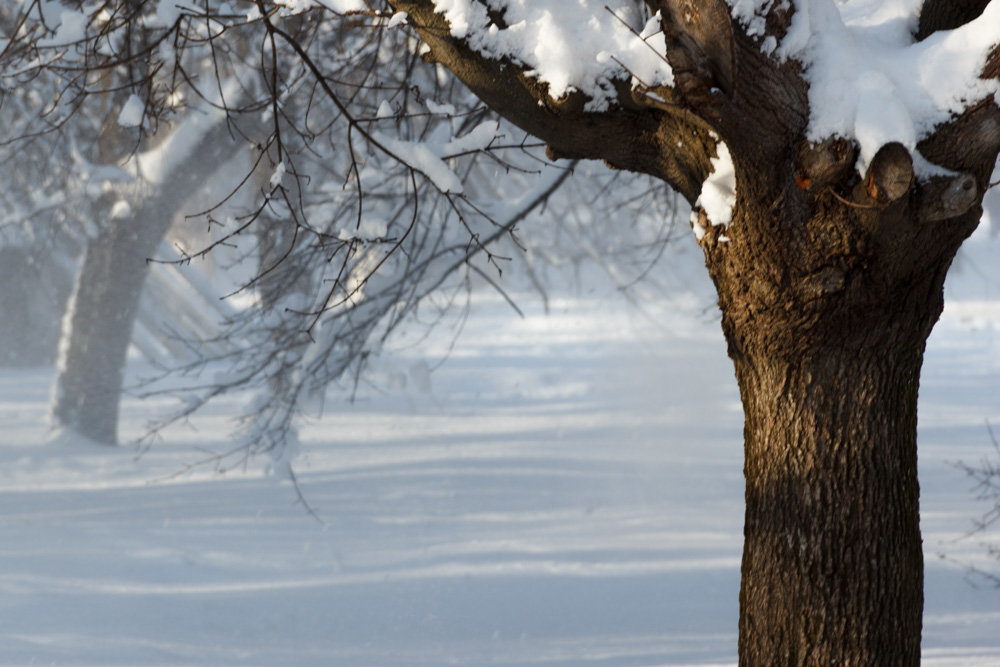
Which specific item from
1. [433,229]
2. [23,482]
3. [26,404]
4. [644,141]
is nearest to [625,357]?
[26,404]

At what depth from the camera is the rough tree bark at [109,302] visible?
38.5 ft

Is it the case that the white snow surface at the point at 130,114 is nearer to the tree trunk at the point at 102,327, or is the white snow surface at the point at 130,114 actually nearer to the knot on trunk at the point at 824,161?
the knot on trunk at the point at 824,161

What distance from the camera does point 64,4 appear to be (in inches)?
251

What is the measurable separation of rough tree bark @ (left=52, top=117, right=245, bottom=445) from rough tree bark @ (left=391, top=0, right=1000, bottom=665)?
9.19 meters

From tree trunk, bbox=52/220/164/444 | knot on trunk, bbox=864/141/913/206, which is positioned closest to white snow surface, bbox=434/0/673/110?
knot on trunk, bbox=864/141/913/206

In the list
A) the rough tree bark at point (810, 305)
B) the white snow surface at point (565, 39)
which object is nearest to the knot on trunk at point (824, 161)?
the rough tree bark at point (810, 305)

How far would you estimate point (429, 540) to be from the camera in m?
8.16

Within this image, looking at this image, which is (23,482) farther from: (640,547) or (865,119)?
(865,119)

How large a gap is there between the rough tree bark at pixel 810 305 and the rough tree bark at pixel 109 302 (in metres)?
9.19

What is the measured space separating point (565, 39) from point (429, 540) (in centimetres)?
588

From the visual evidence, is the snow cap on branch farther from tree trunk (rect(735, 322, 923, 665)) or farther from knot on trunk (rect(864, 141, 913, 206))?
tree trunk (rect(735, 322, 923, 665))

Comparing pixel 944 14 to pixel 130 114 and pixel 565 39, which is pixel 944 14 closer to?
pixel 565 39

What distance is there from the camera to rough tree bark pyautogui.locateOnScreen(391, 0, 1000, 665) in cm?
280

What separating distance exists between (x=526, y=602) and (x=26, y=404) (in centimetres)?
1228
